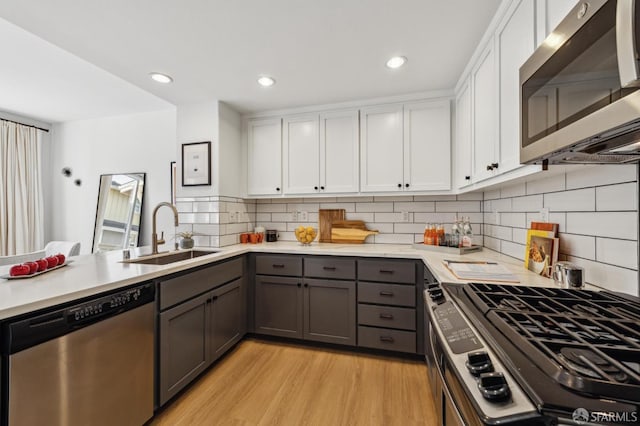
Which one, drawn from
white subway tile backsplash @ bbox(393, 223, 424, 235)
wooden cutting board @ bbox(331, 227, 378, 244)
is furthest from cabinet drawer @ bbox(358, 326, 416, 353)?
white subway tile backsplash @ bbox(393, 223, 424, 235)

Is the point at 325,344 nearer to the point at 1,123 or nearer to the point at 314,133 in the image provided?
the point at 314,133

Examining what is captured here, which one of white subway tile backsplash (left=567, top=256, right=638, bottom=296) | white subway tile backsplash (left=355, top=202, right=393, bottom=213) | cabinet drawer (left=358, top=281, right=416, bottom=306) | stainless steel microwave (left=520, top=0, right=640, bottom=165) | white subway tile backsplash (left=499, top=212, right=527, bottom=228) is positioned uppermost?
stainless steel microwave (left=520, top=0, right=640, bottom=165)

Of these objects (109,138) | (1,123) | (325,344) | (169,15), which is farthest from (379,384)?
(1,123)

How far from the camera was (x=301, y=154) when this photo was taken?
9.25 feet

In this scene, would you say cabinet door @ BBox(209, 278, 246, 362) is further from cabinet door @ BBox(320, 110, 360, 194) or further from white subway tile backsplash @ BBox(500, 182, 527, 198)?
white subway tile backsplash @ BBox(500, 182, 527, 198)

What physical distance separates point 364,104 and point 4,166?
4.50 m

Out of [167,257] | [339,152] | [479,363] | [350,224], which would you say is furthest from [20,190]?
[479,363]

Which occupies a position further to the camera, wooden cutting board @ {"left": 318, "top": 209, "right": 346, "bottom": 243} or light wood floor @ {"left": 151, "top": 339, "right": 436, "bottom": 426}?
wooden cutting board @ {"left": 318, "top": 209, "right": 346, "bottom": 243}

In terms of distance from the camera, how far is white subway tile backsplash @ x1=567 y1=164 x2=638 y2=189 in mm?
1083

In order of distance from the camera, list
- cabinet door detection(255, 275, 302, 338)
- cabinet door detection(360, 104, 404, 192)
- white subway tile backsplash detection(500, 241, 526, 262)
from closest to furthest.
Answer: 1. white subway tile backsplash detection(500, 241, 526, 262)
2. cabinet door detection(255, 275, 302, 338)
3. cabinet door detection(360, 104, 404, 192)

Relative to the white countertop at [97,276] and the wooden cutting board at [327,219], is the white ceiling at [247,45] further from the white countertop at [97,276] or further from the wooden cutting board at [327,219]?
the white countertop at [97,276]

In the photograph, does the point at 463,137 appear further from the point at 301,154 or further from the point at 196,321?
the point at 196,321

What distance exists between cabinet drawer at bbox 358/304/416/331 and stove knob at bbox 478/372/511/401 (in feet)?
5.46

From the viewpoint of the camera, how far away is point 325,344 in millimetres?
2430
